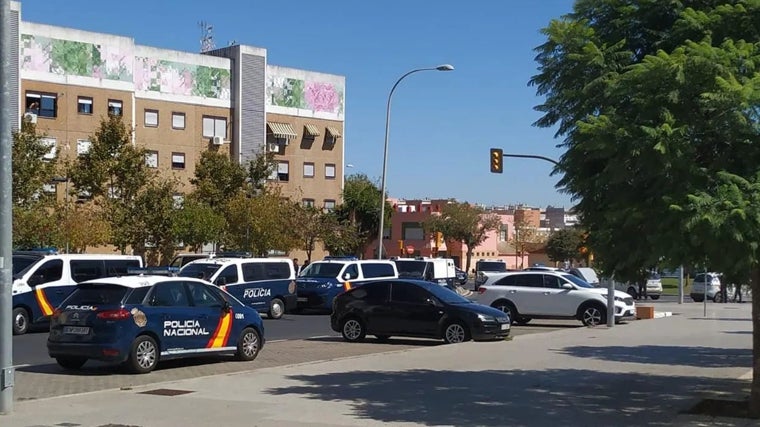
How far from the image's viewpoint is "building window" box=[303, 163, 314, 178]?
2657 inches

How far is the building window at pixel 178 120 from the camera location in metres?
59.2

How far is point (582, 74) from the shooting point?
1184 cm

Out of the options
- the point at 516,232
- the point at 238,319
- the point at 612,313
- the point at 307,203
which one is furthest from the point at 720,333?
the point at 516,232

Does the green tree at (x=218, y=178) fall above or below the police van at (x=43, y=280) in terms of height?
above

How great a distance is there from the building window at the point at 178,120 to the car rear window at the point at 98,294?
4432cm

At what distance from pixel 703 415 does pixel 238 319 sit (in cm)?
886

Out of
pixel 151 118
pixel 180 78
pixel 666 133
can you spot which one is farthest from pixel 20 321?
pixel 180 78

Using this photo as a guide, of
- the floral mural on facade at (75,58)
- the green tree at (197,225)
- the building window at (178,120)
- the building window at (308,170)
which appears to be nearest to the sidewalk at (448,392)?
the green tree at (197,225)

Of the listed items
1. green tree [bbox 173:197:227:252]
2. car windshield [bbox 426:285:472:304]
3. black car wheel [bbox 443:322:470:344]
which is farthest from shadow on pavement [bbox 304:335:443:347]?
green tree [bbox 173:197:227:252]

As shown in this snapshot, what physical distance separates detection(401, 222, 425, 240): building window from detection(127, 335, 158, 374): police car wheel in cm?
8797

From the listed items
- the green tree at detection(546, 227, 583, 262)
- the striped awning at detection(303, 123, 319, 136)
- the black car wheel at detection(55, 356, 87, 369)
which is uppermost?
the striped awning at detection(303, 123, 319, 136)

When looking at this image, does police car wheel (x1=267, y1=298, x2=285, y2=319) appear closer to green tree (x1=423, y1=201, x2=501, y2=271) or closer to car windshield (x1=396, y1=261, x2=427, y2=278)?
car windshield (x1=396, y1=261, x2=427, y2=278)

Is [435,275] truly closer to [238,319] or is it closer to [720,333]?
[720,333]

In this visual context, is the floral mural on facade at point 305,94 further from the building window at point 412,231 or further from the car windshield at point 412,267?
the building window at point 412,231
